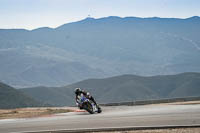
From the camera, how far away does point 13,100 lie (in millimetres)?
153000

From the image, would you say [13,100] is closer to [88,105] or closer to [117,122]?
[88,105]

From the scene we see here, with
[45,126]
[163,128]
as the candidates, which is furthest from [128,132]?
[45,126]

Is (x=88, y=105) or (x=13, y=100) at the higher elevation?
(x=13, y=100)

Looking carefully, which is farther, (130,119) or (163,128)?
(130,119)

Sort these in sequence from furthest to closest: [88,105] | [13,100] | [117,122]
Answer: [13,100]
[88,105]
[117,122]

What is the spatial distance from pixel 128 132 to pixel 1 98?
140m

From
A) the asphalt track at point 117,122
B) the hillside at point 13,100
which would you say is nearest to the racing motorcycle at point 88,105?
the asphalt track at point 117,122

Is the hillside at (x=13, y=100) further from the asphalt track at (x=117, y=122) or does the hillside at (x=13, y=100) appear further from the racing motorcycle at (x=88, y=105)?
the asphalt track at (x=117, y=122)

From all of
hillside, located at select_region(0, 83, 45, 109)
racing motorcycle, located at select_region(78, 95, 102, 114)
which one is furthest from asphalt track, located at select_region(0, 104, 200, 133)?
hillside, located at select_region(0, 83, 45, 109)

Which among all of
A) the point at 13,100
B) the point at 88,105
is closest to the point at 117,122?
the point at 88,105

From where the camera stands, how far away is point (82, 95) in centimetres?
2767

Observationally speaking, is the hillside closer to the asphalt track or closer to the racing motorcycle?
the racing motorcycle

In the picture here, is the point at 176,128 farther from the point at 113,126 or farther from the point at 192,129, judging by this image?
the point at 113,126

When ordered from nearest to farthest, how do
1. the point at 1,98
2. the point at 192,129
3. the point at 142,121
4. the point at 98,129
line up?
the point at 192,129 → the point at 98,129 → the point at 142,121 → the point at 1,98
